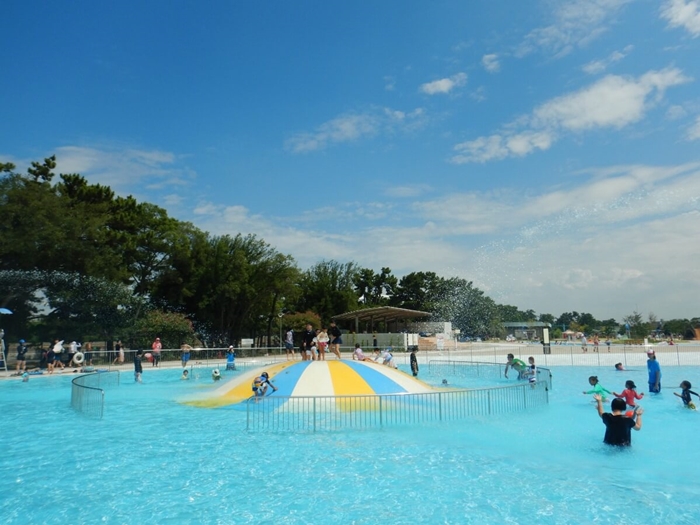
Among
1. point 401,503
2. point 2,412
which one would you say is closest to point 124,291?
point 2,412

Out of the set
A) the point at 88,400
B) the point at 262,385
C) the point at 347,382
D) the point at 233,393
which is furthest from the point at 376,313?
the point at 88,400

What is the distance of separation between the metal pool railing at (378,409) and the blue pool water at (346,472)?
1.88ft

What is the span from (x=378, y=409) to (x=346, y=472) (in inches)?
229

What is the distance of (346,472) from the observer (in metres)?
11.1

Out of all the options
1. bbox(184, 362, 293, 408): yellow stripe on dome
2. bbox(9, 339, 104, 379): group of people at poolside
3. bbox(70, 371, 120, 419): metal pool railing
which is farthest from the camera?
bbox(9, 339, 104, 379): group of people at poolside

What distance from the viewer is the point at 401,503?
9.31 metres

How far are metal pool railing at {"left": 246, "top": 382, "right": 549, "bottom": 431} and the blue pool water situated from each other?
57cm

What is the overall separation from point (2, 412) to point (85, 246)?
2315cm

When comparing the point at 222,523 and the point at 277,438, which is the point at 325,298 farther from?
the point at 222,523

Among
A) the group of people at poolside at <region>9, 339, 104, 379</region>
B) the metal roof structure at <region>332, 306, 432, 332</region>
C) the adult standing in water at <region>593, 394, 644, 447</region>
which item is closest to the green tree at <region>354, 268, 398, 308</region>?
the metal roof structure at <region>332, 306, 432, 332</region>

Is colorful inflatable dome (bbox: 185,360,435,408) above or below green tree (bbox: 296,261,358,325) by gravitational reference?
below

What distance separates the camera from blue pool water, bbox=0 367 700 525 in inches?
350

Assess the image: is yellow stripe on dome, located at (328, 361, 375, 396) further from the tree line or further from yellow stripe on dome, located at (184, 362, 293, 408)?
the tree line

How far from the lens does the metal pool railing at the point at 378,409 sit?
15.5m
